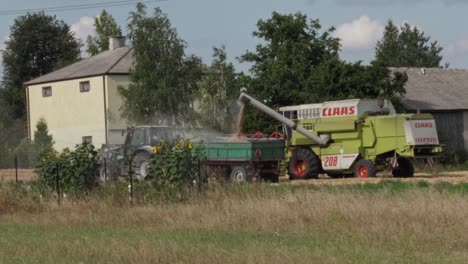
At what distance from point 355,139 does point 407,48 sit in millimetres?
62587

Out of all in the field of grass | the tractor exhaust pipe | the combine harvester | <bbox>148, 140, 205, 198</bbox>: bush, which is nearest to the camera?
the field of grass

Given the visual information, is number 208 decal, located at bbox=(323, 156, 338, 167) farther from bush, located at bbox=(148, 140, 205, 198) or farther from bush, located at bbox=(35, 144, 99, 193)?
bush, located at bbox=(35, 144, 99, 193)

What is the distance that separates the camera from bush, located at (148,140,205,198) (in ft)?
74.4

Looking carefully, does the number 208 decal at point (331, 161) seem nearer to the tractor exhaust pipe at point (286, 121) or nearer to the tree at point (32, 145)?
the tractor exhaust pipe at point (286, 121)

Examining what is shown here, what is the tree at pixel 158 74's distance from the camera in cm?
4597

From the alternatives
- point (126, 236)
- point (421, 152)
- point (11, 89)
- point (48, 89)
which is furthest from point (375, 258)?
point (11, 89)

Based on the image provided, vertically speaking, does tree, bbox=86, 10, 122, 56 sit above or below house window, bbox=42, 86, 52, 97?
above

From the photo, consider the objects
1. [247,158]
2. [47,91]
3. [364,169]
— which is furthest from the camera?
[47,91]

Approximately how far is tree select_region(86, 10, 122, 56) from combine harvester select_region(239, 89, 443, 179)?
157 ft

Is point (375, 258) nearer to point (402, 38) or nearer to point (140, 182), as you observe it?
point (140, 182)

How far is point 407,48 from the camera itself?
94.4 meters

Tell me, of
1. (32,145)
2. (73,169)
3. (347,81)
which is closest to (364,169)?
(347,81)

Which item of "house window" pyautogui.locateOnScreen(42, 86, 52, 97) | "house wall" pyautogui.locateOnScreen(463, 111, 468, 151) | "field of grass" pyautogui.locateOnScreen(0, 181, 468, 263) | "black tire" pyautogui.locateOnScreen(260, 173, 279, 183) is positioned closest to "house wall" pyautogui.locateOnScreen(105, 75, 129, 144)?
"house window" pyautogui.locateOnScreen(42, 86, 52, 97)

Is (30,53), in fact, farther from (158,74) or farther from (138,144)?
(138,144)
